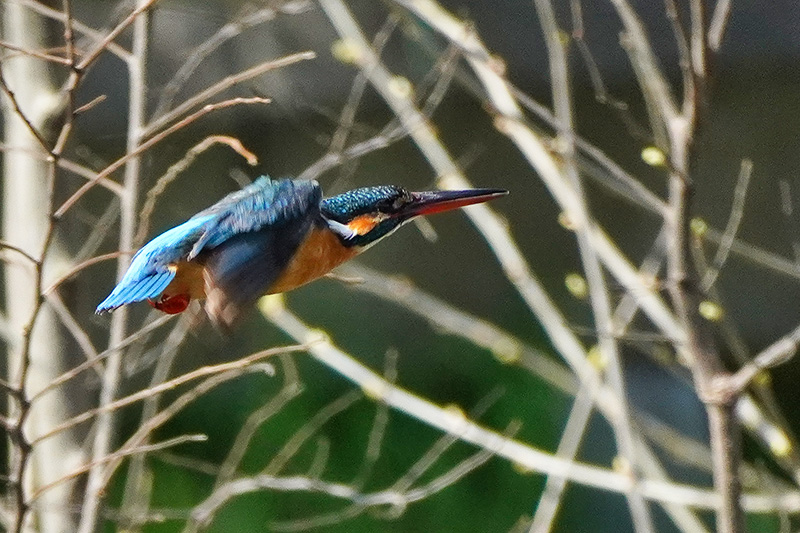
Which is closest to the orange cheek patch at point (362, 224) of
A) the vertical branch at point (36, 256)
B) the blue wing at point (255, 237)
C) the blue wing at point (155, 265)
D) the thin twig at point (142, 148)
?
the blue wing at point (255, 237)

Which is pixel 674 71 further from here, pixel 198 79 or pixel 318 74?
pixel 198 79

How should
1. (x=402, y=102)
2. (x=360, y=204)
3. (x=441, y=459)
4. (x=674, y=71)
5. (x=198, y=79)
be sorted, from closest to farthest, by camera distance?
(x=360, y=204), (x=402, y=102), (x=674, y=71), (x=198, y=79), (x=441, y=459)

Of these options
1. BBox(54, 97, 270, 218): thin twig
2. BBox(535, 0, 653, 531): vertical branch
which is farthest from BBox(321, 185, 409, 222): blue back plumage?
BBox(535, 0, 653, 531): vertical branch

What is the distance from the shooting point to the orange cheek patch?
146 cm

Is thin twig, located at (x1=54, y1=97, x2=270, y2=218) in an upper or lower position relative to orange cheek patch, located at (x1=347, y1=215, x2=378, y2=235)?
lower

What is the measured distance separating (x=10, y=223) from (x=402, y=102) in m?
0.89

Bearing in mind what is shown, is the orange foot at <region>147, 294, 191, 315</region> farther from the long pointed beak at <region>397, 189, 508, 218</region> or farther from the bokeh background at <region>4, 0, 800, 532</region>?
the bokeh background at <region>4, 0, 800, 532</region>

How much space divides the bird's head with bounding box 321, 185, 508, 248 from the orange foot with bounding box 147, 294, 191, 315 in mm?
234

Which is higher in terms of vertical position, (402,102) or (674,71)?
(674,71)

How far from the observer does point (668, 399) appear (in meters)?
3.40

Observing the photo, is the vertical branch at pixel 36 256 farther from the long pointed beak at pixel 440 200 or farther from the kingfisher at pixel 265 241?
the long pointed beak at pixel 440 200

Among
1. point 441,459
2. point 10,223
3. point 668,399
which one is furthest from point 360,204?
point 668,399

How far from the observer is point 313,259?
1.35 meters

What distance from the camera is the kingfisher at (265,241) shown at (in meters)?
1.21
